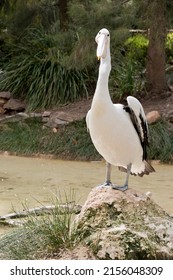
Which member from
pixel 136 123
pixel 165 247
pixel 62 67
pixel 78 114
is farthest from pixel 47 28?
pixel 165 247

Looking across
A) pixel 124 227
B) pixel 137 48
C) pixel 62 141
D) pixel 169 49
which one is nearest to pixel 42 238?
pixel 124 227

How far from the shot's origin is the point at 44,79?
14375 millimetres

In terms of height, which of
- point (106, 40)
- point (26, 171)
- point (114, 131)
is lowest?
point (26, 171)

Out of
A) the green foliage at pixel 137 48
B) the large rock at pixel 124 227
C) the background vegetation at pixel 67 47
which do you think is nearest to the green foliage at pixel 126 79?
the background vegetation at pixel 67 47

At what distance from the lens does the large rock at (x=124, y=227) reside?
5.25 meters

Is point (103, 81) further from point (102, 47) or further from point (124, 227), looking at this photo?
point (124, 227)

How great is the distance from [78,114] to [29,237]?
7866mm

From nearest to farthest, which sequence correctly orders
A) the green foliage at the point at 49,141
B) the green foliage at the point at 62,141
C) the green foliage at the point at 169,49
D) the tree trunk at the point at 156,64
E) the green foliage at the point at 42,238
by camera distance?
the green foliage at the point at 42,238 < the green foliage at the point at 62,141 < the green foliage at the point at 49,141 < the tree trunk at the point at 156,64 < the green foliage at the point at 169,49

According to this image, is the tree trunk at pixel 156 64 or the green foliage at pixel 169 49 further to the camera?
the green foliage at pixel 169 49

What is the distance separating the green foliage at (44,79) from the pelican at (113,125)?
311 inches

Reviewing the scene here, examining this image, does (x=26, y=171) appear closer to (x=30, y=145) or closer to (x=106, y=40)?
(x=30, y=145)

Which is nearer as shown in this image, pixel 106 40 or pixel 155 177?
pixel 106 40

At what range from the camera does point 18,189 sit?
962 centimetres

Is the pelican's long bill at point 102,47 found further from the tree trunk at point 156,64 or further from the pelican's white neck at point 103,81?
the tree trunk at point 156,64
